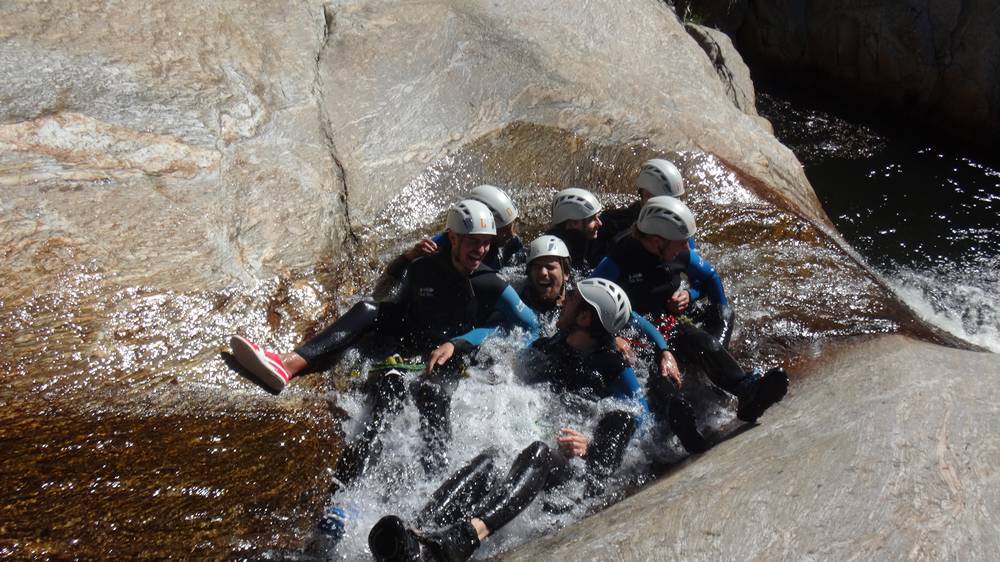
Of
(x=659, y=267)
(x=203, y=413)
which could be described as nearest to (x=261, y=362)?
(x=203, y=413)

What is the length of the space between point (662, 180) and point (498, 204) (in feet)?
5.46

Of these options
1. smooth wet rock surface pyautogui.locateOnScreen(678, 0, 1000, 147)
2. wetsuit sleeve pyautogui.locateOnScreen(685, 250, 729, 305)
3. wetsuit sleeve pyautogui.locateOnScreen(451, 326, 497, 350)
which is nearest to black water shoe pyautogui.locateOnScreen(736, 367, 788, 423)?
wetsuit sleeve pyautogui.locateOnScreen(685, 250, 729, 305)

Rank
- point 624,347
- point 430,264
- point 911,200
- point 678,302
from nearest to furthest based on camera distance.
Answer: point 624,347 → point 430,264 → point 678,302 → point 911,200

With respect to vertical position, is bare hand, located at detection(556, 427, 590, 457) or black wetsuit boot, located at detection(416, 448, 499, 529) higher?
black wetsuit boot, located at detection(416, 448, 499, 529)

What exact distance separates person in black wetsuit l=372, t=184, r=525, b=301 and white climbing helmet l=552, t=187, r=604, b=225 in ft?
1.43

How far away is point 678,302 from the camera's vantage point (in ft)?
20.8

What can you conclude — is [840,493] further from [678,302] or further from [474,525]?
[678,302]

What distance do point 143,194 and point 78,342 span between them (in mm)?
1423

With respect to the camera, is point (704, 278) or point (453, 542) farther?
point (704, 278)

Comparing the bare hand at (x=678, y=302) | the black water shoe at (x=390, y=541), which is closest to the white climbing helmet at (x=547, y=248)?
the bare hand at (x=678, y=302)

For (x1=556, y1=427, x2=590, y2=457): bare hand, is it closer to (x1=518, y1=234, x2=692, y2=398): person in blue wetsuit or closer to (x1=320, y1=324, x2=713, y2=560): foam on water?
(x1=320, y1=324, x2=713, y2=560): foam on water

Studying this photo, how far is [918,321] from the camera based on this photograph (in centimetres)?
678

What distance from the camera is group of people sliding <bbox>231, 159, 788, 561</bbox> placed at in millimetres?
4449

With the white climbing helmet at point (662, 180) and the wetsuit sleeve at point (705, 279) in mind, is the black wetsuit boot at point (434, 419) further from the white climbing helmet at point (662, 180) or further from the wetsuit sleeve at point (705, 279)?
the white climbing helmet at point (662, 180)
